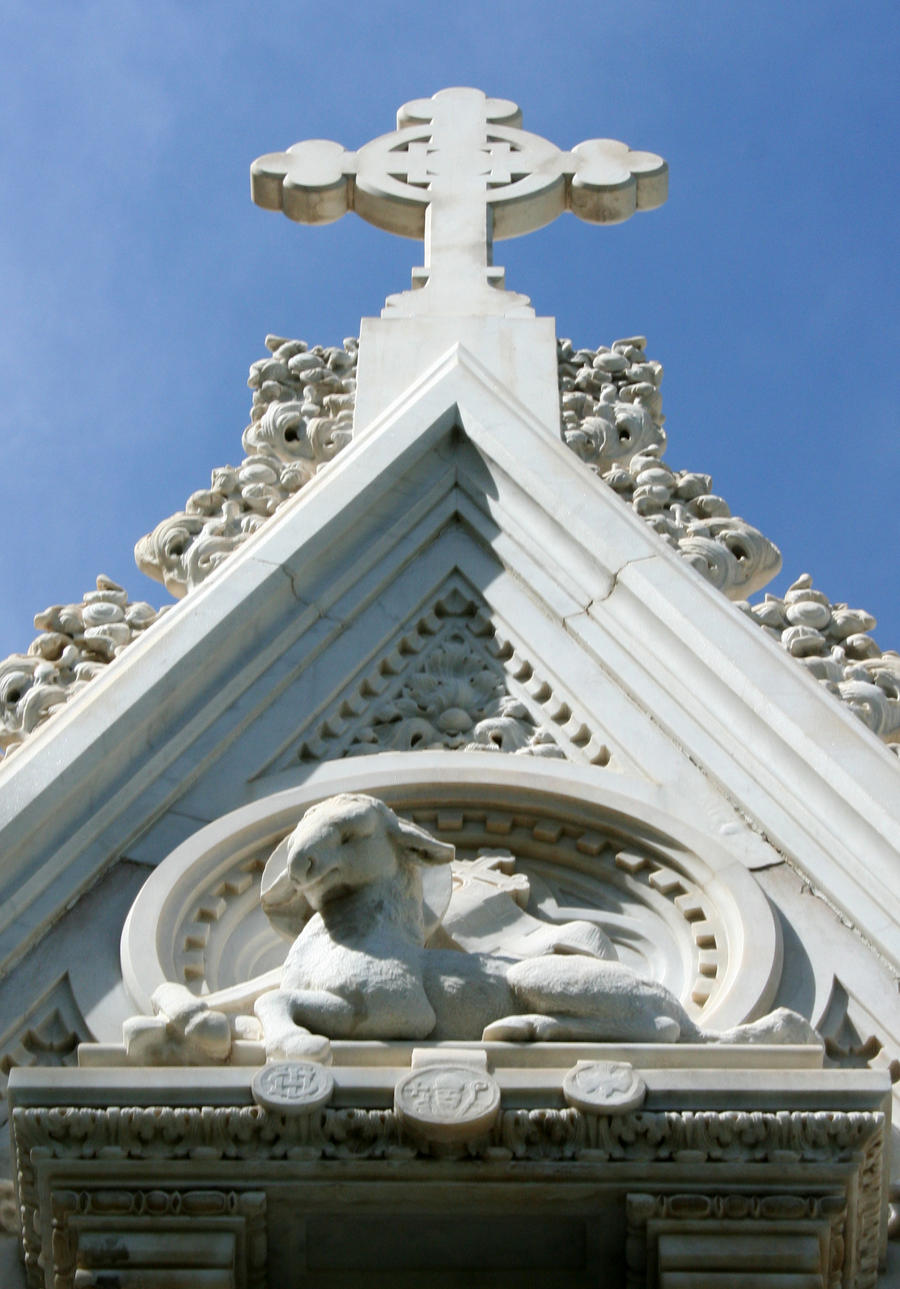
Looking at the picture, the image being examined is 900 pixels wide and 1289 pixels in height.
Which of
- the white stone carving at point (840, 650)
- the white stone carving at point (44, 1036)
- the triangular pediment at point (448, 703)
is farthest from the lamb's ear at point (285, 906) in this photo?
the white stone carving at point (840, 650)

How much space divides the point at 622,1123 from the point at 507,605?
3.94 metres

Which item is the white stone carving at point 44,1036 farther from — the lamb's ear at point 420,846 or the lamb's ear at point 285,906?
the lamb's ear at point 420,846

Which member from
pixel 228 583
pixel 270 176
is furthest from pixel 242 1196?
pixel 270 176

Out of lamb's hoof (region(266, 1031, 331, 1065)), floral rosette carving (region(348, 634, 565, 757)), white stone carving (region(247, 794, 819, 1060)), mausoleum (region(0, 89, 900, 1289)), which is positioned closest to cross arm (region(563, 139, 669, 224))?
mausoleum (region(0, 89, 900, 1289))

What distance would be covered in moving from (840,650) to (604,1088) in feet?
13.6

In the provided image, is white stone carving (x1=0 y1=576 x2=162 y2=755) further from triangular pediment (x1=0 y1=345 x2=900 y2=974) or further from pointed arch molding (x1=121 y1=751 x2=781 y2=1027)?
pointed arch molding (x1=121 y1=751 x2=781 y2=1027)

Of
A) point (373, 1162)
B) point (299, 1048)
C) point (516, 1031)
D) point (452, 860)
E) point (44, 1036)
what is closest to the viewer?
point (373, 1162)

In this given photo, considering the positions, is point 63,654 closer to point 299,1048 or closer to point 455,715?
point 455,715

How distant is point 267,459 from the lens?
12.4m

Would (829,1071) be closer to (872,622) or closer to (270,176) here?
(872,622)

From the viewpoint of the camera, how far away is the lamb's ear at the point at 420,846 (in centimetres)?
851

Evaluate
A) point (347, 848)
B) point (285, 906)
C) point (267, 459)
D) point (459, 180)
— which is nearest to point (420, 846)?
point (347, 848)

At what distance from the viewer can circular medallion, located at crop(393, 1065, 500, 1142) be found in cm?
741

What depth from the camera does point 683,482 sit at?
40.3ft
